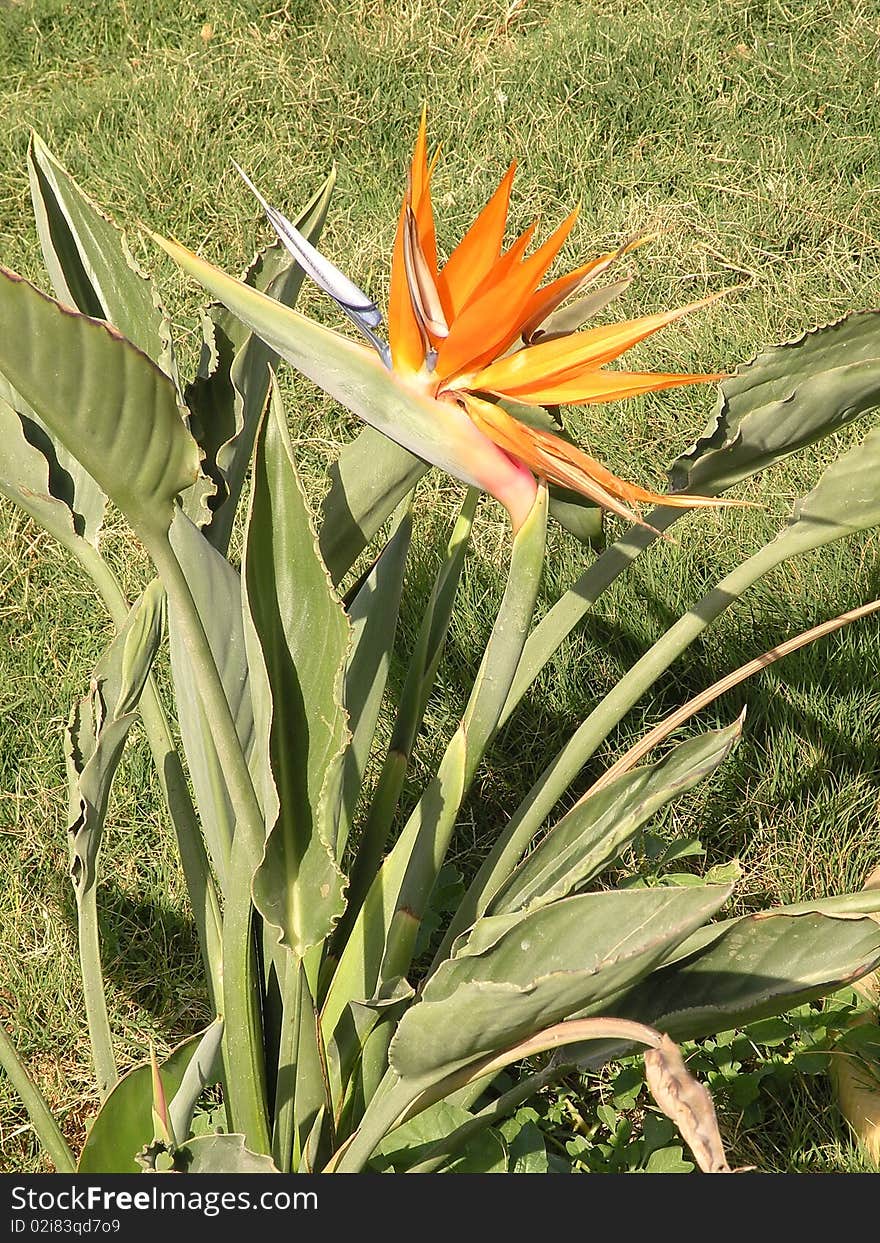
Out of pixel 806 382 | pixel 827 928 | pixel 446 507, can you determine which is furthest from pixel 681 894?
pixel 446 507

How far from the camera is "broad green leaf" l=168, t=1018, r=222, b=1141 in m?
0.84

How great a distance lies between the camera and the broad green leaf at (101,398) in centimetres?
58

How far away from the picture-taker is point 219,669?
0.85 meters

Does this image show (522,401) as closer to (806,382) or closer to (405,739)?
(806,382)

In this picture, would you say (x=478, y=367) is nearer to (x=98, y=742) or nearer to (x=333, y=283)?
(x=333, y=283)

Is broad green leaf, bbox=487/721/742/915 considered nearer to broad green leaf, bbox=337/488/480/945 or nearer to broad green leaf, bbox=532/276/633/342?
broad green leaf, bbox=337/488/480/945

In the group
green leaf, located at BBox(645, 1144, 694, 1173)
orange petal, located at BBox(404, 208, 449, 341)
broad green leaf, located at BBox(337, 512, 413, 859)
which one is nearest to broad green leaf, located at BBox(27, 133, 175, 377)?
broad green leaf, located at BBox(337, 512, 413, 859)

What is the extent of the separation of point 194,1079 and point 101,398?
0.49 m

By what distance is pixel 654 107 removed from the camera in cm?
218

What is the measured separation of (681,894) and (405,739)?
43 centimetres

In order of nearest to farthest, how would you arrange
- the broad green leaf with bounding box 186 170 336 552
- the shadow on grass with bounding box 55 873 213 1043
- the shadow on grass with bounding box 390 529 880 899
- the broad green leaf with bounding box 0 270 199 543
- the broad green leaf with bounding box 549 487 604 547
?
1. the broad green leaf with bounding box 0 270 199 543
2. the broad green leaf with bounding box 549 487 604 547
3. the broad green leaf with bounding box 186 170 336 552
4. the shadow on grass with bounding box 55 873 213 1043
5. the shadow on grass with bounding box 390 529 880 899

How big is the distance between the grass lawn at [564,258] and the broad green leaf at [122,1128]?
0.33 metres

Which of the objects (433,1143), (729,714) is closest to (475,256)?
(433,1143)

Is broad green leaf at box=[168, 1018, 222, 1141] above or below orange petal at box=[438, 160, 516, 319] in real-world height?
below
